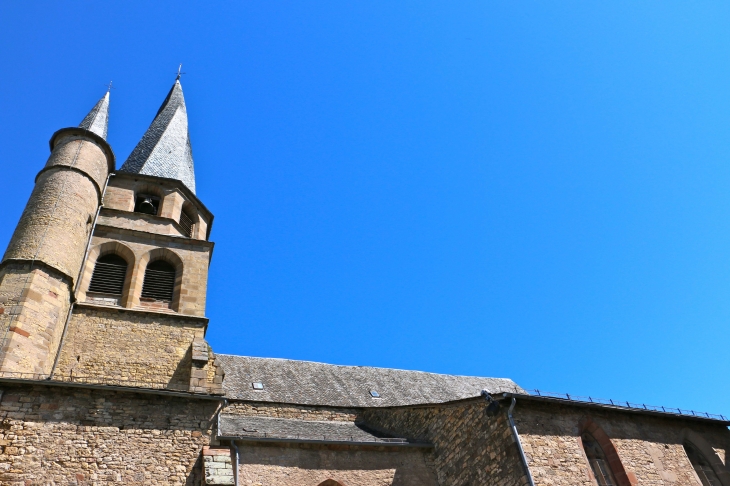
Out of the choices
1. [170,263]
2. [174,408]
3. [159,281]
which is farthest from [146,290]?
[174,408]

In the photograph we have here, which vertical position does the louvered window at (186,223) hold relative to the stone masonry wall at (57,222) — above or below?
above

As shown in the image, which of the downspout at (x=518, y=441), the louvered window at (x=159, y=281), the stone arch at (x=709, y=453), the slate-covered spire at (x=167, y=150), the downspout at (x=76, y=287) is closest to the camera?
the downspout at (x=518, y=441)

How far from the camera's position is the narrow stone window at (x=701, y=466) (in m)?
12.0

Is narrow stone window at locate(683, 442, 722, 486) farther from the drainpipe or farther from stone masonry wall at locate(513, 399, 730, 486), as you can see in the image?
the drainpipe

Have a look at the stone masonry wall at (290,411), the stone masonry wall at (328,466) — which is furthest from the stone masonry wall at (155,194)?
the stone masonry wall at (328,466)

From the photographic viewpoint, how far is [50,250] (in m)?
11.2

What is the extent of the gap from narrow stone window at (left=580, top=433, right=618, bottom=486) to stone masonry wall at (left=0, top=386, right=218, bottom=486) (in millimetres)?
7668

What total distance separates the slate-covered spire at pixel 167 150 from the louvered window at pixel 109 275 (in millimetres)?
3847

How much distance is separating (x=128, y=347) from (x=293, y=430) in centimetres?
420

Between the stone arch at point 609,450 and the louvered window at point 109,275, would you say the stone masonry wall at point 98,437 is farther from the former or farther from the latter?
the stone arch at point 609,450

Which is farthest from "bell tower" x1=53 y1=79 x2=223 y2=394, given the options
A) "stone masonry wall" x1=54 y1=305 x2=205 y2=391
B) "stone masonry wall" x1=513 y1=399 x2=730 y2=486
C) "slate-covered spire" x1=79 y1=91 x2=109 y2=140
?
"stone masonry wall" x1=513 y1=399 x2=730 y2=486

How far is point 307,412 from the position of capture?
14.3 m

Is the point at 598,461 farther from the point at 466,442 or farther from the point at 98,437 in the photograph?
the point at 98,437

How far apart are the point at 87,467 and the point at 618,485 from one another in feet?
32.4
